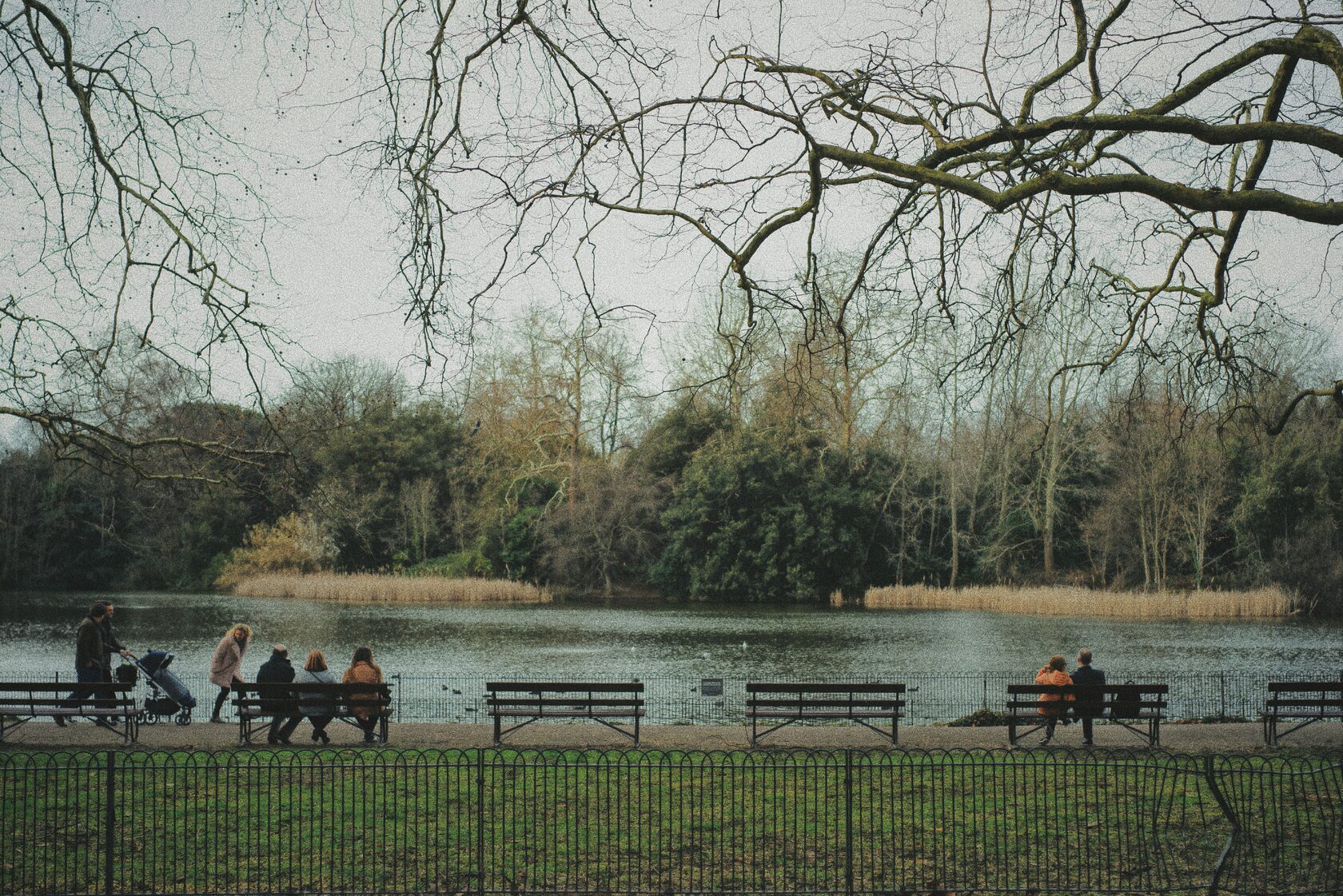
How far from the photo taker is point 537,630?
3331 centimetres

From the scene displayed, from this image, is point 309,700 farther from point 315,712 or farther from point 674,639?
point 674,639

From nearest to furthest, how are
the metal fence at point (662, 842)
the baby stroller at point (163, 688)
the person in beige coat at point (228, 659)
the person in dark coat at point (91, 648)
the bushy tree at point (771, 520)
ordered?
the metal fence at point (662, 842)
the person in dark coat at point (91, 648)
the baby stroller at point (163, 688)
the person in beige coat at point (228, 659)
the bushy tree at point (771, 520)

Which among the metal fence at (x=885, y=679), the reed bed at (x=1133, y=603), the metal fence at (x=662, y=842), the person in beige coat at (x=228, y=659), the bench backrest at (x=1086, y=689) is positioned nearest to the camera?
the metal fence at (x=662, y=842)

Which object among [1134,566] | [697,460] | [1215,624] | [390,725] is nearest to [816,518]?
Answer: [697,460]

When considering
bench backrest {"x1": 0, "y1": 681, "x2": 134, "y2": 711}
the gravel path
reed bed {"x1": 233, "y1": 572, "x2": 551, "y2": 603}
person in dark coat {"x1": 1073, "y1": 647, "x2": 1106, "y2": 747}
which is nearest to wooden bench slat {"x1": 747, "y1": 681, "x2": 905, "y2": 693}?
the gravel path

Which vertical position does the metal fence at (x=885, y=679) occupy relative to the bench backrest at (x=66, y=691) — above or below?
below

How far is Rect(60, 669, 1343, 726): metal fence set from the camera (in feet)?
57.6

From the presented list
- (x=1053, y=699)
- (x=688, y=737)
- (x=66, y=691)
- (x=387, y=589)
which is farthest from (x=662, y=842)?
(x=387, y=589)

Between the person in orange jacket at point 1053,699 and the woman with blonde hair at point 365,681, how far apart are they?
7890 millimetres

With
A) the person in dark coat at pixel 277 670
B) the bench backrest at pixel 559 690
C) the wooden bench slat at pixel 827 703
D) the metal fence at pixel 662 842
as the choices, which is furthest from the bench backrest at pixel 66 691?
the wooden bench slat at pixel 827 703

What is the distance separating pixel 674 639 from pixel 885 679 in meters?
10.3

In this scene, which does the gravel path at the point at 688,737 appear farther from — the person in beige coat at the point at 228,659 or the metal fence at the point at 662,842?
the metal fence at the point at 662,842

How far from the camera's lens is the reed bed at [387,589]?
43281 mm

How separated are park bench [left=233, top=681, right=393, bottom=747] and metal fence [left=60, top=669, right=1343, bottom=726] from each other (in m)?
2.88
